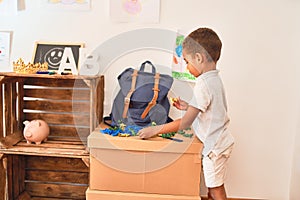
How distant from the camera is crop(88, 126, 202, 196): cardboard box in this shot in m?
1.75

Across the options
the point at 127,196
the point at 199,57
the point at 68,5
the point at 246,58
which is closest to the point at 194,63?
the point at 199,57

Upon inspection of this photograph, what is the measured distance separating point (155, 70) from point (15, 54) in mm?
825

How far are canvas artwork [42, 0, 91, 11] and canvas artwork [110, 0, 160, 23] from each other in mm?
151

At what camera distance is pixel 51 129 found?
217cm

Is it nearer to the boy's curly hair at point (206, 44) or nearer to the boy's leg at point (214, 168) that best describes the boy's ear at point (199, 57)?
the boy's curly hair at point (206, 44)

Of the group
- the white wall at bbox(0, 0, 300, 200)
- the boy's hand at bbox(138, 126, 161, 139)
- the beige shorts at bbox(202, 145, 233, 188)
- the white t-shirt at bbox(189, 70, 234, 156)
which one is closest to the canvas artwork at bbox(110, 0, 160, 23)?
the white wall at bbox(0, 0, 300, 200)

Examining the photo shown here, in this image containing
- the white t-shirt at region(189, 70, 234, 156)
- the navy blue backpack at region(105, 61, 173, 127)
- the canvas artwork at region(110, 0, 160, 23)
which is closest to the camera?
the white t-shirt at region(189, 70, 234, 156)

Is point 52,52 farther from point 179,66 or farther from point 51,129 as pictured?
point 179,66

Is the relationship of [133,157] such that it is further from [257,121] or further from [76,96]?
[257,121]

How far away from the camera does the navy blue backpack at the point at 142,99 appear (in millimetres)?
1915

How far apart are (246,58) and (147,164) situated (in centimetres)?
86

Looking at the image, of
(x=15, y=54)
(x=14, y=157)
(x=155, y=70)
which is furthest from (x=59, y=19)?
(x=14, y=157)

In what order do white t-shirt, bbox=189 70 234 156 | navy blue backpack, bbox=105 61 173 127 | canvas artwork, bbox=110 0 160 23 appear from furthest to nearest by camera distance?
1. canvas artwork, bbox=110 0 160 23
2. navy blue backpack, bbox=105 61 173 127
3. white t-shirt, bbox=189 70 234 156

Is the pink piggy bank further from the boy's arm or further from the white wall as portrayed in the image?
the boy's arm
